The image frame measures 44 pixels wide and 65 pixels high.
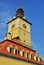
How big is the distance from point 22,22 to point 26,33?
Result: 4.17m

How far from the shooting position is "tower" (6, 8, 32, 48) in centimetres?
5759

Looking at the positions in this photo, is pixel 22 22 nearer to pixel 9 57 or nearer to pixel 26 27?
pixel 26 27

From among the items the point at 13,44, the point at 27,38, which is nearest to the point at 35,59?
the point at 13,44

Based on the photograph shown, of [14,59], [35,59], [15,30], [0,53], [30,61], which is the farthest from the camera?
[15,30]

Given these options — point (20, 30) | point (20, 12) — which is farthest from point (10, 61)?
point (20, 12)

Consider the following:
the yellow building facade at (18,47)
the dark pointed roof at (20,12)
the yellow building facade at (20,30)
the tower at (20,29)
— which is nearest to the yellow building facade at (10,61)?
the yellow building facade at (18,47)

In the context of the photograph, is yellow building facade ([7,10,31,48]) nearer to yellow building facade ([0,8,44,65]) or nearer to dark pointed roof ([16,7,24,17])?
yellow building facade ([0,8,44,65])

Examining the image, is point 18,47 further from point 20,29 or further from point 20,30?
point 20,29

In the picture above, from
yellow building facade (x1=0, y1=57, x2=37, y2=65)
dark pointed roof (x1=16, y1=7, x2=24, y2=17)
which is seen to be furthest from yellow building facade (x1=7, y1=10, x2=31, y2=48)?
yellow building facade (x1=0, y1=57, x2=37, y2=65)

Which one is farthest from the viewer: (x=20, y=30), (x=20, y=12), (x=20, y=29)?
(x=20, y=12)

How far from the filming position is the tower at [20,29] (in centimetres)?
5759

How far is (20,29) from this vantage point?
5875 centimetres

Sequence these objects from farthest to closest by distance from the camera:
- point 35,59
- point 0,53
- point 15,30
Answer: point 15,30 → point 35,59 → point 0,53

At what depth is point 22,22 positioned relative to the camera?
61188mm
